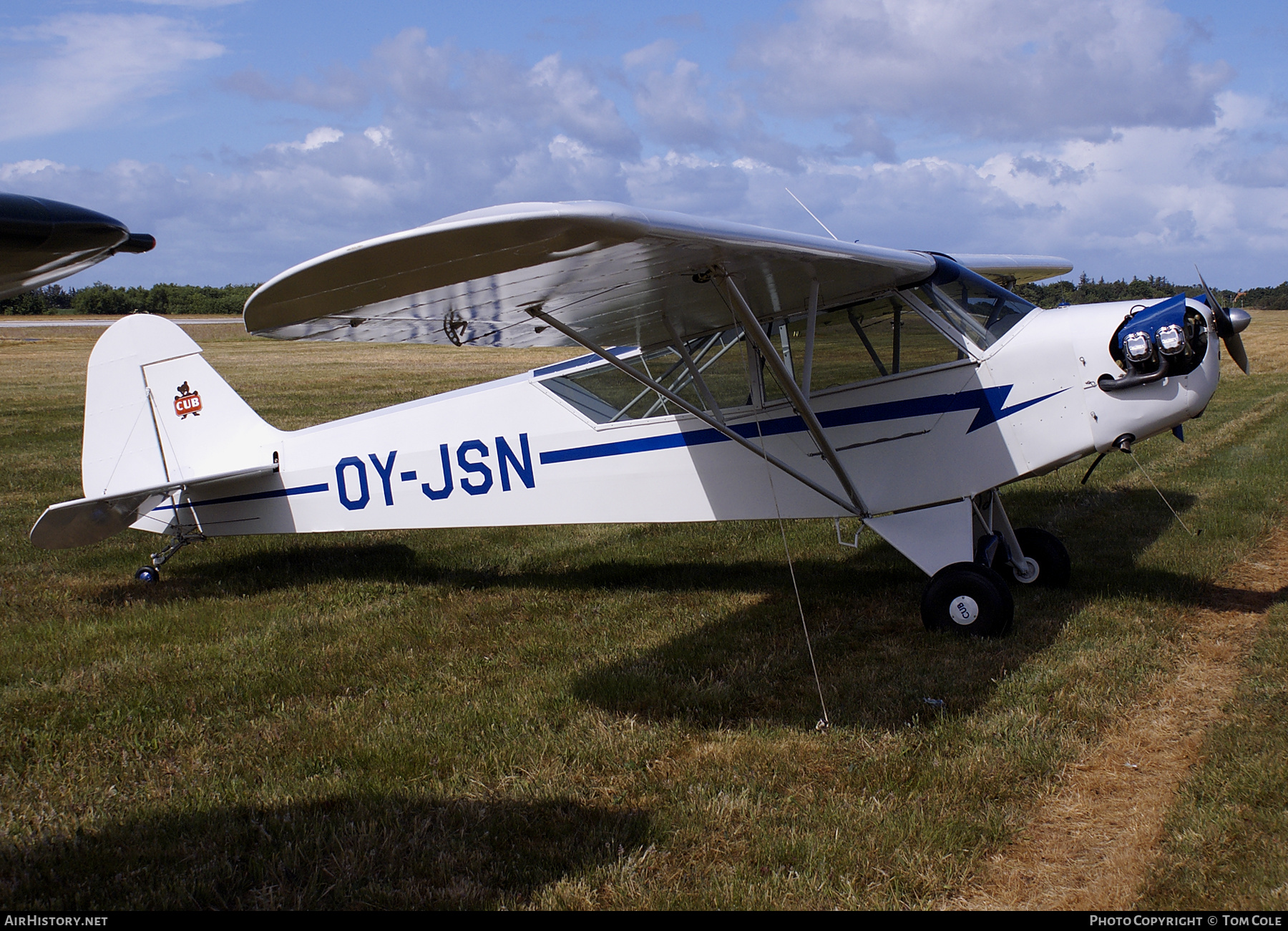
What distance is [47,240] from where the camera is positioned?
215 centimetres

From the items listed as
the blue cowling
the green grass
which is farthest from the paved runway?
the green grass

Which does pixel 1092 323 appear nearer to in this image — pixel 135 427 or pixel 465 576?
pixel 465 576

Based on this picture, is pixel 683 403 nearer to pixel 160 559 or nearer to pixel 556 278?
pixel 556 278

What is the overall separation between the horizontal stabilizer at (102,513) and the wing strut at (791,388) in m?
4.52

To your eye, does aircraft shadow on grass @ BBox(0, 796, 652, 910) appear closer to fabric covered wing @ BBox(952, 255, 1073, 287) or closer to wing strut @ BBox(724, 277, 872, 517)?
wing strut @ BBox(724, 277, 872, 517)

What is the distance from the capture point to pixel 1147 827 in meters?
3.21

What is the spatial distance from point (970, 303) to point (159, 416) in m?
6.41

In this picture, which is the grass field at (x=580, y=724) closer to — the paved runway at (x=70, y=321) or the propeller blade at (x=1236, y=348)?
the propeller blade at (x=1236, y=348)

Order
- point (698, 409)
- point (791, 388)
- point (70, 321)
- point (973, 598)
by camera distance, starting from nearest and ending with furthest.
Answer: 1. point (791, 388)
2. point (973, 598)
3. point (698, 409)
4. point (70, 321)

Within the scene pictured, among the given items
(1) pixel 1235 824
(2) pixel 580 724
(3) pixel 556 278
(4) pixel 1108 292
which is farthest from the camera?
(4) pixel 1108 292

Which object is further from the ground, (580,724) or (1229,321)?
(1229,321)

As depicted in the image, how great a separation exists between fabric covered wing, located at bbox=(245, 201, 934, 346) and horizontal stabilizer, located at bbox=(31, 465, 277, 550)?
8.84 feet

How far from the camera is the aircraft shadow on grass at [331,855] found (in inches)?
116

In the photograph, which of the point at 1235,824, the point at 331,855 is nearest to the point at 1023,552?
the point at 1235,824
